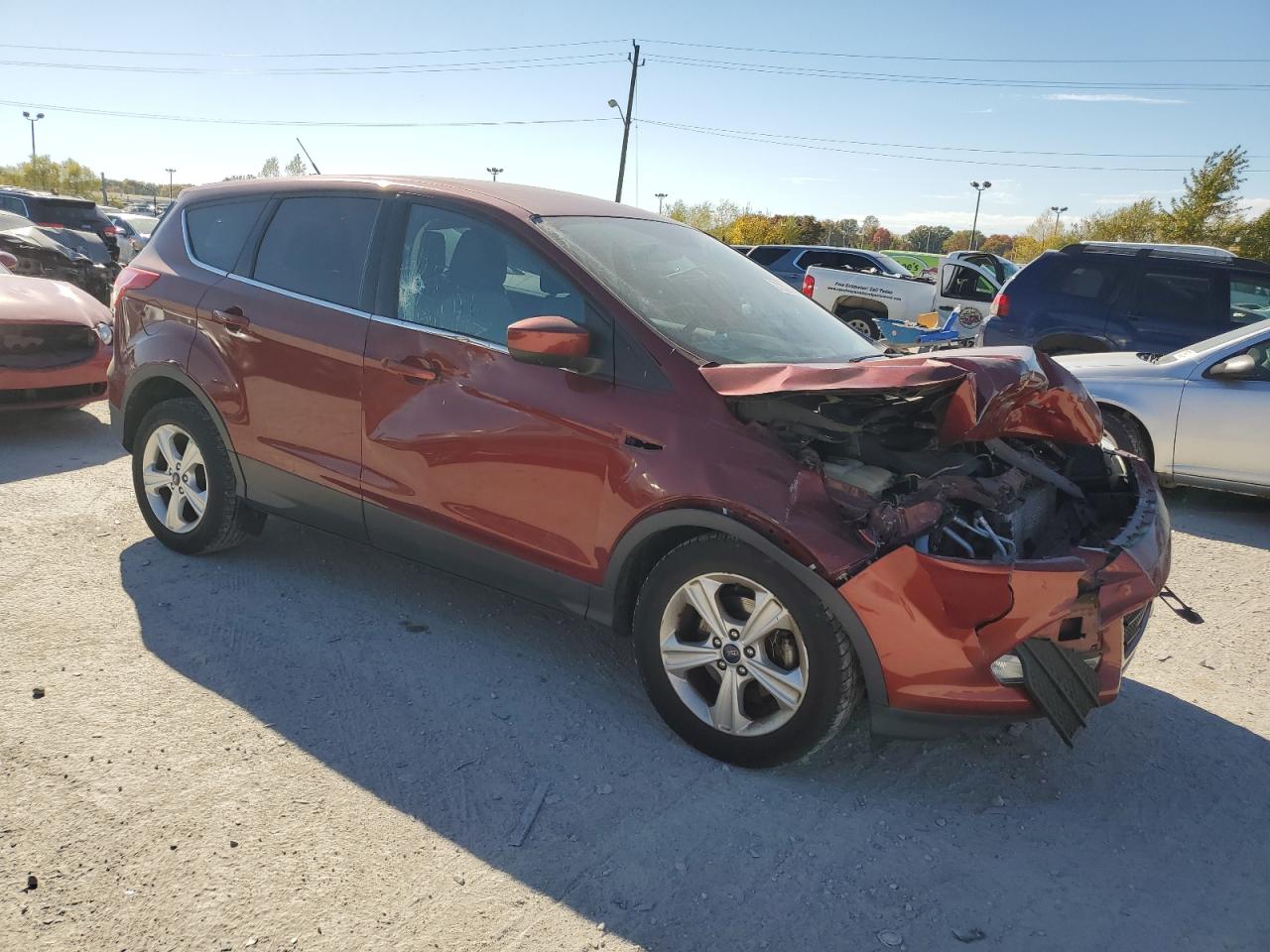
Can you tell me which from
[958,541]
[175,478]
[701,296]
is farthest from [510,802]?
[175,478]

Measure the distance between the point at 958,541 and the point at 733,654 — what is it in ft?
2.57

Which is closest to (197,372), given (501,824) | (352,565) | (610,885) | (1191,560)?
(352,565)

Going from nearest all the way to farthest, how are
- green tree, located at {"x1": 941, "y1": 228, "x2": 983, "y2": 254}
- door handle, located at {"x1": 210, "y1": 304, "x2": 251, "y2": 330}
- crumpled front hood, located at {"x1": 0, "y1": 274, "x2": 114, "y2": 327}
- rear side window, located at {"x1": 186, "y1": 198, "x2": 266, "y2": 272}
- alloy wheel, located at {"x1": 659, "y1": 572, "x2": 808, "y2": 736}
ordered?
alloy wheel, located at {"x1": 659, "y1": 572, "x2": 808, "y2": 736}, door handle, located at {"x1": 210, "y1": 304, "x2": 251, "y2": 330}, rear side window, located at {"x1": 186, "y1": 198, "x2": 266, "y2": 272}, crumpled front hood, located at {"x1": 0, "y1": 274, "x2": 114, "y2": 327}, green tree, located at {"x1": 941, "y1": 228, "x2": 983, "y2": 254}

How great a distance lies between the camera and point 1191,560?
18.1 ft

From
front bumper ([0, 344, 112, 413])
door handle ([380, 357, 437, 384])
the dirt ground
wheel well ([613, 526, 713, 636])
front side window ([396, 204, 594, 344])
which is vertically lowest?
A: the dirt ground

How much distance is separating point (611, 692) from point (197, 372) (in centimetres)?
245

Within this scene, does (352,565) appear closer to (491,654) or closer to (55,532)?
(491,654)

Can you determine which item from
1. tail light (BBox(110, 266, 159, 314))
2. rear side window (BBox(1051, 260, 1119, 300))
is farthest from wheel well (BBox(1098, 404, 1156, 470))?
tail light (BBox(110, 266, 159, 314))

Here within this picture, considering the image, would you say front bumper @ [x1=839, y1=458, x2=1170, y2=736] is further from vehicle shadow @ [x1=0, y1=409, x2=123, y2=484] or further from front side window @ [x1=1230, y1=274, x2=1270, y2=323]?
front side window @ [x1=1230, y1=274, x2=1270, y2=323]

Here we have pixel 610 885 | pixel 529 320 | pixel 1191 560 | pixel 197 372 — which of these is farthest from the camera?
pixel 1191 560

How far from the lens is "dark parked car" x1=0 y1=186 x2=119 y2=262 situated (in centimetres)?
1714

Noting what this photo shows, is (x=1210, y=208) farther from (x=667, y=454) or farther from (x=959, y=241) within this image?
(x=959, y=241)

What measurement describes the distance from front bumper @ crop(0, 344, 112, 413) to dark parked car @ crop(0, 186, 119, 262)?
37.4ft

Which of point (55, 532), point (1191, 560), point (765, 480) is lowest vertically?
point (55, 532)
